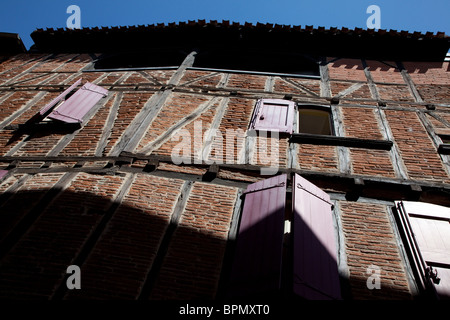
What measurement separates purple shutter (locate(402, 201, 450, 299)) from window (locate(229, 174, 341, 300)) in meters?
1.10

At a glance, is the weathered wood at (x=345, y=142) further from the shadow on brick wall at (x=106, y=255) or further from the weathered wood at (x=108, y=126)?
the weathered wood at (x=108, y=126)

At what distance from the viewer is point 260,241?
3230 millimetres

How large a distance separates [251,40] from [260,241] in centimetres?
736

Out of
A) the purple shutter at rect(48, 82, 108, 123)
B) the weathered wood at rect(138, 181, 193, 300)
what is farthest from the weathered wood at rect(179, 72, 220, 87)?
the weathered wood at rect(138, 181, 193, 300)

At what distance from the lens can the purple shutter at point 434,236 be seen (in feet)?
10.4

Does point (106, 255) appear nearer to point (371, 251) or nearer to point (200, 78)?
point (371, 251)

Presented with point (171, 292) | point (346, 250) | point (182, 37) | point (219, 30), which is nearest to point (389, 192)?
point (346, 250)

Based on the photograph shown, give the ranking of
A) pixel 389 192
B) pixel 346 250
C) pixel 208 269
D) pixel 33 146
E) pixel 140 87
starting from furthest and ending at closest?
pixel 140 87 < pixel 33 146 < pixel 389 192 < pixel 346 250 < pixel 208 269

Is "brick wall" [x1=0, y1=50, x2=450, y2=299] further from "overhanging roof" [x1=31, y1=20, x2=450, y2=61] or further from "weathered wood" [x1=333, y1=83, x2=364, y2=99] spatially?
"overhanging roof" [x1=31, y1=20, x2=450, y2=61]

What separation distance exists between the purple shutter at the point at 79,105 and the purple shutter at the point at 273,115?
3.69 m

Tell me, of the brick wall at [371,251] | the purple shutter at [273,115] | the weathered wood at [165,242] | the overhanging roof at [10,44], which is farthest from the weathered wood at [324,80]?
the overhanging roof at [10,44]

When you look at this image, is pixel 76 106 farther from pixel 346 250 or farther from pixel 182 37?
pixel 346 250

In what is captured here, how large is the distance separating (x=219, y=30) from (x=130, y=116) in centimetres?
471

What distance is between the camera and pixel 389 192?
13.8 ft
